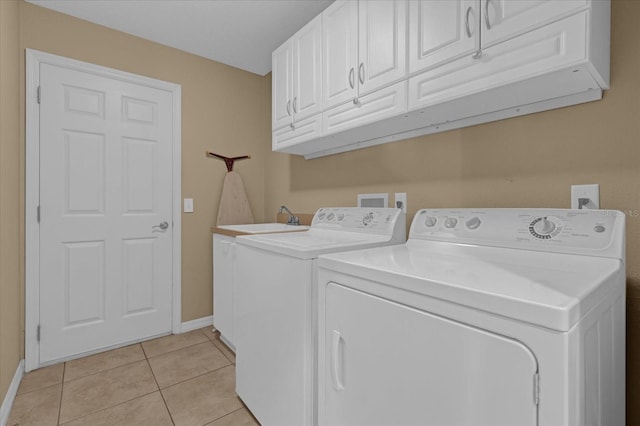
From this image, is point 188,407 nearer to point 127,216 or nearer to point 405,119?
point 127,216

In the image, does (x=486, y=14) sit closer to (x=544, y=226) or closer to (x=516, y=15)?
(x=516, y=15)

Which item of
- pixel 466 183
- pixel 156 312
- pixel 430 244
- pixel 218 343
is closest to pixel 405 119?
pixel 466 183

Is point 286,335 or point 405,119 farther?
point 405,119

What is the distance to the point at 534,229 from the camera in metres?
1.08

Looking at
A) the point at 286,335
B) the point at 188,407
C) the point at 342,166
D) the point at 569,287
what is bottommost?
the point at 188,407

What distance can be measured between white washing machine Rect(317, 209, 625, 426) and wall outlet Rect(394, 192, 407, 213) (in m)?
0.56

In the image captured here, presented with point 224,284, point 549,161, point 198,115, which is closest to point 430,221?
point 549,161

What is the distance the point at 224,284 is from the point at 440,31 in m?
2.13

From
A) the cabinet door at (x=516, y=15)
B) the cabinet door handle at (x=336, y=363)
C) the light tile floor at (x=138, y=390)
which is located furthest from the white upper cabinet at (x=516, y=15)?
the light tile floor at (x=138, y=390)

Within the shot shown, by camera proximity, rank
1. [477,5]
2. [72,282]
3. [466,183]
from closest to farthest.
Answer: [477,5], [466,183], [72,282]

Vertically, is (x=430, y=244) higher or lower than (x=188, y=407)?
higher

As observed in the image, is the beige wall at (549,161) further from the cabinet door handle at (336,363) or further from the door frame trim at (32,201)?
the door frame trim at (32,201)

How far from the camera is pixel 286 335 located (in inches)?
49.7

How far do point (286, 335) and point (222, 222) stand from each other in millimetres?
1791
